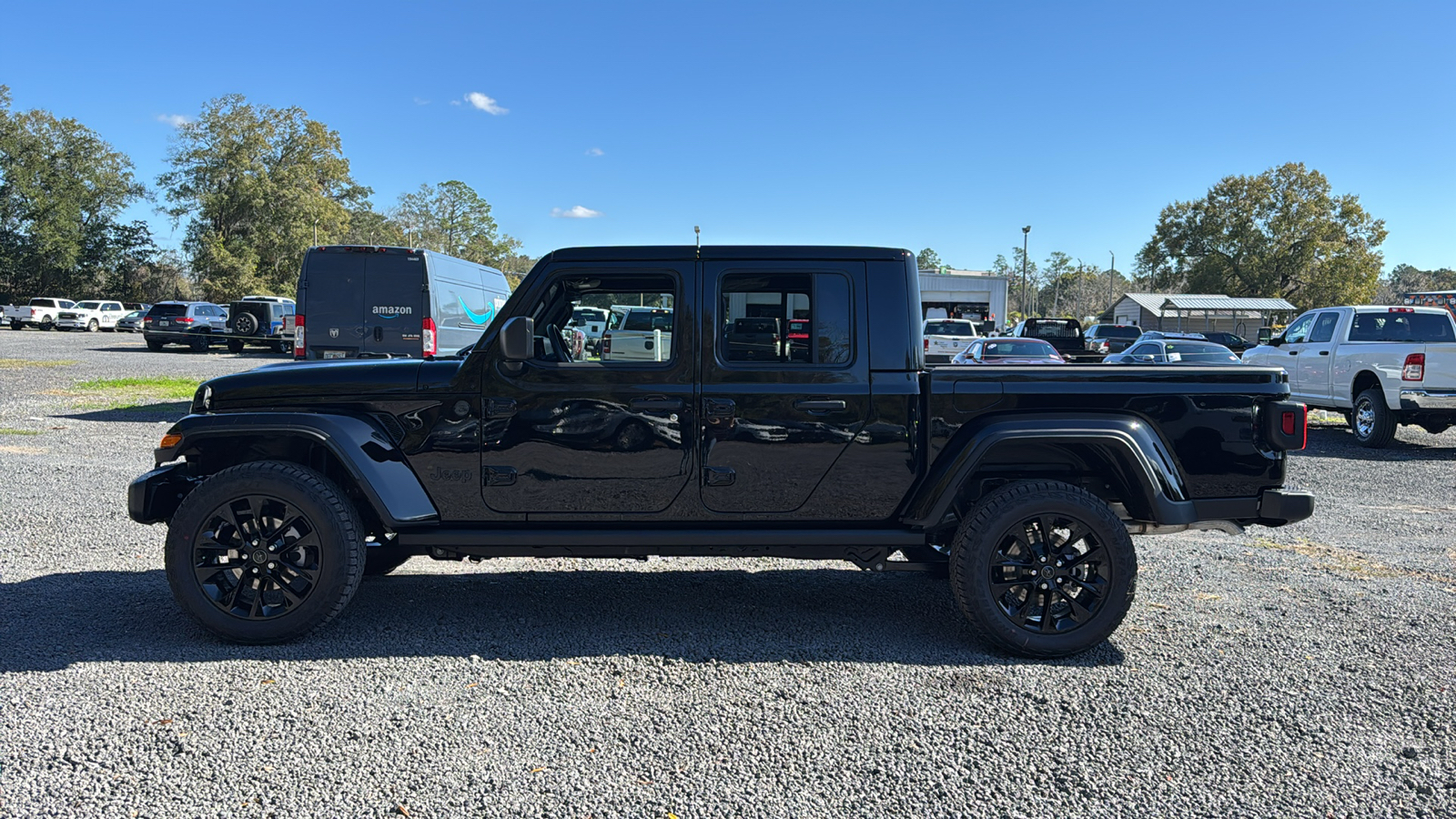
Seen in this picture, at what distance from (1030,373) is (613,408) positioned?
1.94m

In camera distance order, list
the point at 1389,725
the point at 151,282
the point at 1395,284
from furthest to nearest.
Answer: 1. the point at 1395,284
2. the point at 151,282
3. the point at 1389,725

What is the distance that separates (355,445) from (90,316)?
50.7m

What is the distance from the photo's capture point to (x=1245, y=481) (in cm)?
417

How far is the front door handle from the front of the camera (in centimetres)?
408

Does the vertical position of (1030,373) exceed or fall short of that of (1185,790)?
it exceeds it

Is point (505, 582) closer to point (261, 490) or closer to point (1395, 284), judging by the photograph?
point (261, 490)

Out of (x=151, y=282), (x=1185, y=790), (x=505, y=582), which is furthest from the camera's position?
(x=151, y=282)

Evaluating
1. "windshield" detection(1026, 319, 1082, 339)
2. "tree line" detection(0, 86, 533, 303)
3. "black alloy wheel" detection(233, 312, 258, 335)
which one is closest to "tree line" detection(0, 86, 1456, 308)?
"tree line" detection(0, 86, 533, 303)

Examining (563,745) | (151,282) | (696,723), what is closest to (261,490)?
(563,745)

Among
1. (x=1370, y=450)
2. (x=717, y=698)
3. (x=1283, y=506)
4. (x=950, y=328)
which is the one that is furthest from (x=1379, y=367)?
(x=950, y=328)

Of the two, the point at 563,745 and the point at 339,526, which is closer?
the point at 563,745

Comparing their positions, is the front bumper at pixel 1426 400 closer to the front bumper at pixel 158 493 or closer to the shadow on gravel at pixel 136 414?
the front bumper at pixel 158 493

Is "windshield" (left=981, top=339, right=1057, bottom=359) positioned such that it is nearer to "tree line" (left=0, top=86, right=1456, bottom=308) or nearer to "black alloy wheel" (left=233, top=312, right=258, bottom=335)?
"black alloy wheel" (left=233, top=312, right=258, bottom=335)

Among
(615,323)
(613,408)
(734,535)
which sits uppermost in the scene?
(615,323)
